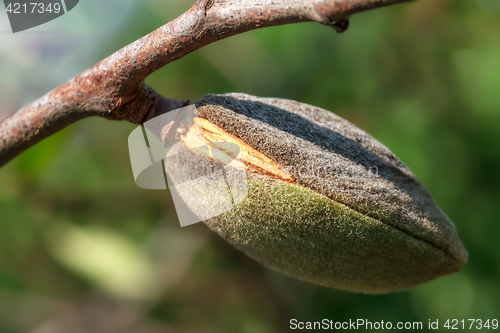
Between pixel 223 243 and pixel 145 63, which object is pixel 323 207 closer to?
pixel 145 63

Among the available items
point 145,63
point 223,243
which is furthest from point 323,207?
point 223,243

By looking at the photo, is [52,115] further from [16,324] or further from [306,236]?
[16,324]

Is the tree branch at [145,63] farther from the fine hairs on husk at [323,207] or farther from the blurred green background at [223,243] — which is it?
the blurred green background at [223,243]

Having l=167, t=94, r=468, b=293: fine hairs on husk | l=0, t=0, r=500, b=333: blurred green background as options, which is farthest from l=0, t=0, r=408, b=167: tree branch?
l=0, t=0, r=500, b=333: blurred green background

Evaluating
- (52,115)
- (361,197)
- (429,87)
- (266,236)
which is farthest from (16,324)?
(429,87)

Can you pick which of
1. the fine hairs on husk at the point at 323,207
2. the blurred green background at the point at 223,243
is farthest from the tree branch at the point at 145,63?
the blurred green background at the point at 223,243

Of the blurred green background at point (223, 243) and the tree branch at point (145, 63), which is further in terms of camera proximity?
the blurred green background at point (223, 243)
